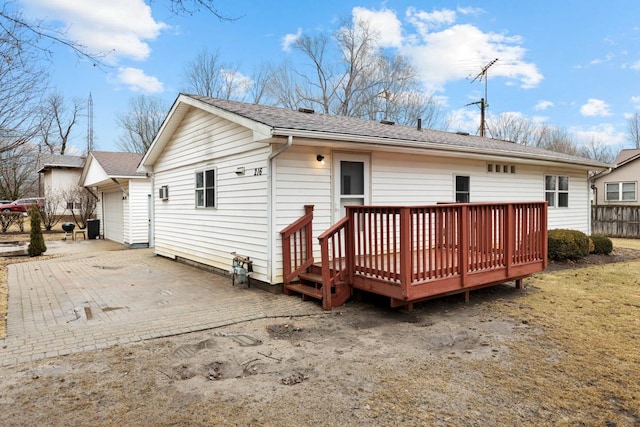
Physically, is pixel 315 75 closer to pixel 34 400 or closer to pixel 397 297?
pixel 397 297

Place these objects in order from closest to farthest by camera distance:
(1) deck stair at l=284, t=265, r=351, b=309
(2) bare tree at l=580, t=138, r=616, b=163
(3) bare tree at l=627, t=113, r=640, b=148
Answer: (1) deck stair at l=284, t=265, r=351, b=309 → (3) bare tree at l=627, t=113, r=640, b=148 → (2) bare tree at l=580, t=138, r=616, b=163

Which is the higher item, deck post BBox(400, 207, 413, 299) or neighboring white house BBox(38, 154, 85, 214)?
neighboring white house BBox(38, 154, 85, 214)

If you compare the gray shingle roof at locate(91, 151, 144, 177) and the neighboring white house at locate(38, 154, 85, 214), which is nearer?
the gray shingle roof at locate(91, 151, 144, 177)

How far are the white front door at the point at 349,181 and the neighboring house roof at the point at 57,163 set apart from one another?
30011 mm

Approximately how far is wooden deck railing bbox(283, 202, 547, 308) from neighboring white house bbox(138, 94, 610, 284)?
2.41 feet

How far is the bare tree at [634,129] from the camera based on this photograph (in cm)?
3619

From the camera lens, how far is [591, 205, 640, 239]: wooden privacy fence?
55.4 ft

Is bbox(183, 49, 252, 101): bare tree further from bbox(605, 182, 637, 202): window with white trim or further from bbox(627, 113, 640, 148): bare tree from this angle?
bbox(627, 113, 640, 148): bare tree

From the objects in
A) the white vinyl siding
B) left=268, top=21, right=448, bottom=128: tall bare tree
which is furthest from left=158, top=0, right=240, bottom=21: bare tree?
left=268, top=21, right=448, bottom=128: tall bare tree

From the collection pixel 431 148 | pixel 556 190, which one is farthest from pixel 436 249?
pixel 556 190

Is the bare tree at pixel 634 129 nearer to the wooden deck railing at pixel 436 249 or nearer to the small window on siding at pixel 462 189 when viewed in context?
the small window on siding at pixel 462 189

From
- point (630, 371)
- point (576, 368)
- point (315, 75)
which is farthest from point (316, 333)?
point (315, 75)

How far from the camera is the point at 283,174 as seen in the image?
6590 mm

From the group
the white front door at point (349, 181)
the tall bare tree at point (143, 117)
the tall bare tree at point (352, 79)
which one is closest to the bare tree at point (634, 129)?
the tall bare tree at point (352, 79)
